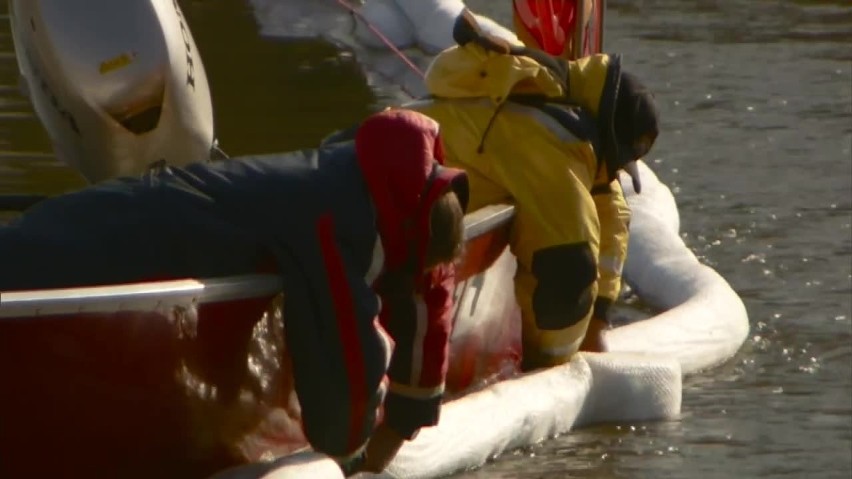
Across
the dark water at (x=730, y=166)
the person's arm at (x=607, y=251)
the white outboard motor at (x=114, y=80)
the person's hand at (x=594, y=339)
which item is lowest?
the dark water at (x=730, y=166)

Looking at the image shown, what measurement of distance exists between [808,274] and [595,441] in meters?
2.51

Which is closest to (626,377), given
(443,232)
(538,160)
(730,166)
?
(538,160)

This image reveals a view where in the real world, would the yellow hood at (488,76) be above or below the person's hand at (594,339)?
above

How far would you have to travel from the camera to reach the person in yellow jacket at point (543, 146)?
702 cm

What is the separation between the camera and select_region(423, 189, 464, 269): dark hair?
18.1ft

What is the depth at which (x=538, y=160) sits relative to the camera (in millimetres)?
7043

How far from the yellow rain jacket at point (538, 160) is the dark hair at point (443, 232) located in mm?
1414

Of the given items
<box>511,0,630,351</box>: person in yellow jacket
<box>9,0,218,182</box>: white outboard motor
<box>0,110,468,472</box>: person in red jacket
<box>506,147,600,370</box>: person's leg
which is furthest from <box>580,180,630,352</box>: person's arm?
<box>0,110,468,472</box>: person in red jacket

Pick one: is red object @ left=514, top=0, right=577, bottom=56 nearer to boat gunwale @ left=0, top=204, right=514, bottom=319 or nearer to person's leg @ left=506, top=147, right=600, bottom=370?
person's leg @ left=506, top=147, right=600, bottom=370

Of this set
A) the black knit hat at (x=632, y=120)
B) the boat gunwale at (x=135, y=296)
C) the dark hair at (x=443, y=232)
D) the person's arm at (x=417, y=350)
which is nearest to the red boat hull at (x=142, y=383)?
the boat gunwale at (x=135, y=296)

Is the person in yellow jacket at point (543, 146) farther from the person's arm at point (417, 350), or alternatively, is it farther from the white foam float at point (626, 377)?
the person's arm at point (417, 350)

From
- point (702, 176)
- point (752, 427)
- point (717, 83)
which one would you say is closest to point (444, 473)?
point (752, 427)

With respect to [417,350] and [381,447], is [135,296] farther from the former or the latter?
[381,447]

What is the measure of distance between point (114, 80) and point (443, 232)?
114 cm
